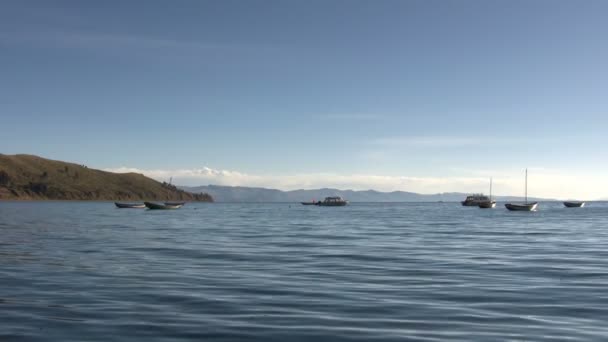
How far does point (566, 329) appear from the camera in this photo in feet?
48.6

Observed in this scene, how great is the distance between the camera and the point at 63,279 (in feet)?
78.6

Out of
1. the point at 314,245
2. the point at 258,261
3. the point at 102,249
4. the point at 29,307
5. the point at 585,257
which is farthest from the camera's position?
the point at 314,245

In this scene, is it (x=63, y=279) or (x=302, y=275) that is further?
(x=302, y=275)

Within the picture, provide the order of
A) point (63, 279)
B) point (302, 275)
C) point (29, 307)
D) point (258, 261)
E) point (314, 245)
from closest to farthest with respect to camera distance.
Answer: point (29, 307), point (63, 279), point (302, 275), point (258, 261), point (314, 245)

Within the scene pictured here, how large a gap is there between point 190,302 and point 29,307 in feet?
16.6

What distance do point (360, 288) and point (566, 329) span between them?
8.41 meters

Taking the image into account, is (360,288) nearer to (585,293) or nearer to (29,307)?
(585,293)

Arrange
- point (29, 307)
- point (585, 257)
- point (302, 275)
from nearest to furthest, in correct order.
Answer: point (29, 307) → point (302, 275) → point (585, 257)

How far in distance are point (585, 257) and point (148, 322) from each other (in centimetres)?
2905

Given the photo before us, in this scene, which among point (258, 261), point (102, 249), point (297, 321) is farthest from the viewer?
point (102, 249)

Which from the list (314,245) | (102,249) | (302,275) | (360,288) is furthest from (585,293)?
(102,249)

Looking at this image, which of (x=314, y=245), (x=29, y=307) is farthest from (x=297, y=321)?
(x=314, y=245)

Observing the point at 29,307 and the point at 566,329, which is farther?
the point at 29,307

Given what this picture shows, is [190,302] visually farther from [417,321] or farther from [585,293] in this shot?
[585,293]
